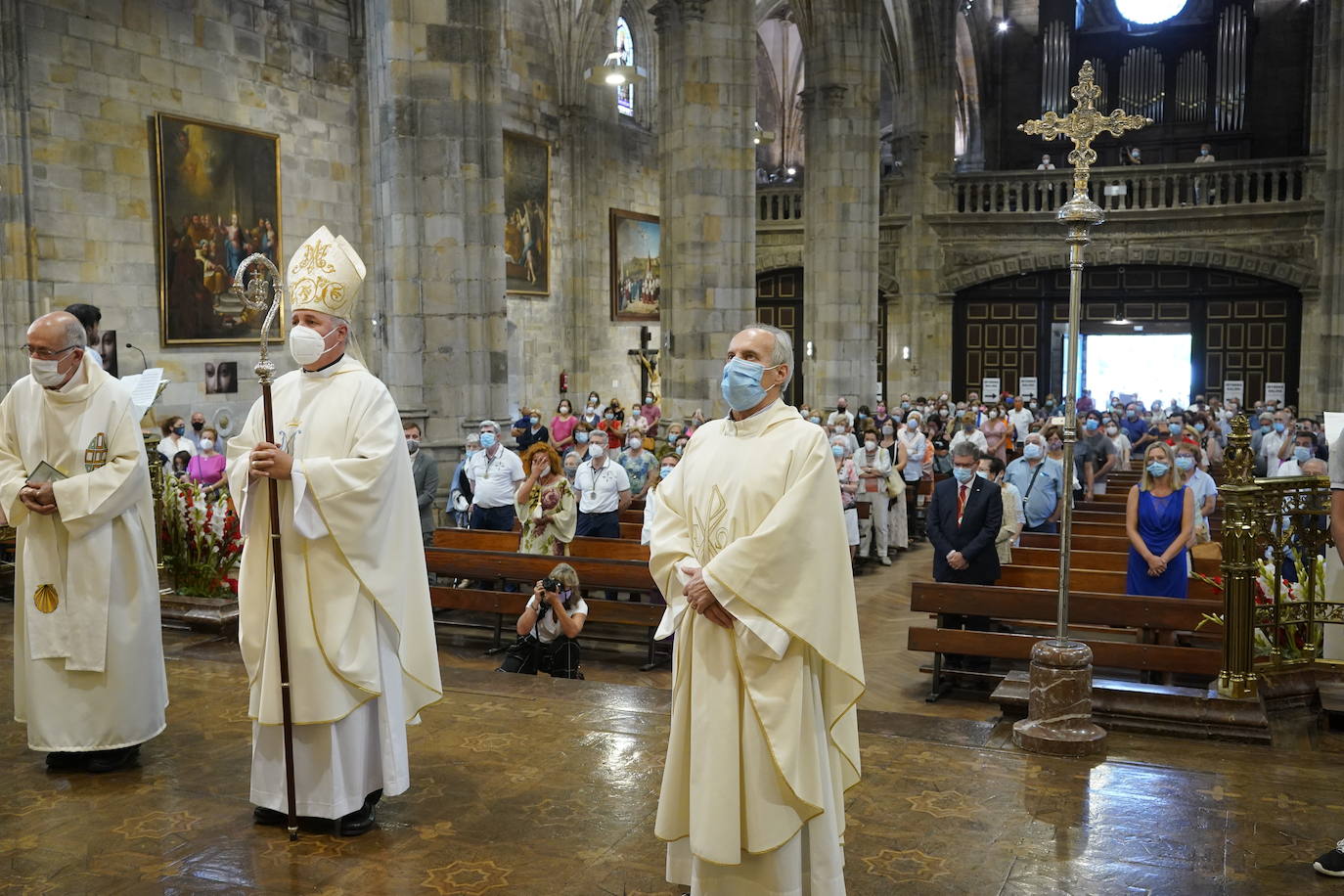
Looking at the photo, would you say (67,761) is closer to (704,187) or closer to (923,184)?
(704,187)

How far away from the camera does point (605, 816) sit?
4.81 m

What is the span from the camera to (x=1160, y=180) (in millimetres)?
27062

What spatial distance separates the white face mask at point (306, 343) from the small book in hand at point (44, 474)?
1447 millimetres

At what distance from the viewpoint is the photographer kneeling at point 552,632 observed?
281 inches

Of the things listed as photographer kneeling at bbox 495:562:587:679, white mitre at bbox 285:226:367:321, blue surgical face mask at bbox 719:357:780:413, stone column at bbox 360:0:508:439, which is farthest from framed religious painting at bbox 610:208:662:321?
blue surgical face mask at bbox 719:357:780:413

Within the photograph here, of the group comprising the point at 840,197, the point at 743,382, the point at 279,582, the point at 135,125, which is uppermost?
the point at 135,125

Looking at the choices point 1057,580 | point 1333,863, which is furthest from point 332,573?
point 1057,580

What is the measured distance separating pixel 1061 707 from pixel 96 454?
185 inches

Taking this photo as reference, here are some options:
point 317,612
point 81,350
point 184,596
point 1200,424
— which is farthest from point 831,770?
point 1200,424

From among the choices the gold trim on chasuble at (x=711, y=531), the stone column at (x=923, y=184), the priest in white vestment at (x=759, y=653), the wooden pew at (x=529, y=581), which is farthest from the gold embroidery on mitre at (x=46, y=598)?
the stone column at (x=923, y=184)

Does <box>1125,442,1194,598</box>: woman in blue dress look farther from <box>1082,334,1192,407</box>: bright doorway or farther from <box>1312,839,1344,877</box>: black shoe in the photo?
<box>1082,334,1192,407</box>: bright doorway

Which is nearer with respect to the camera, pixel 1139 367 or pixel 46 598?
pixel 46 598

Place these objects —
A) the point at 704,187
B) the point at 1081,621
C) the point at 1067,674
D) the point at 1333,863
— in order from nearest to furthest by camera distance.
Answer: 1. the point at 1333,863
2. the point at 1067,674
3. the point at 1081,621
4. the point at 704,187

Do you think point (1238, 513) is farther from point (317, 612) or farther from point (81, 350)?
point (81, 350)
